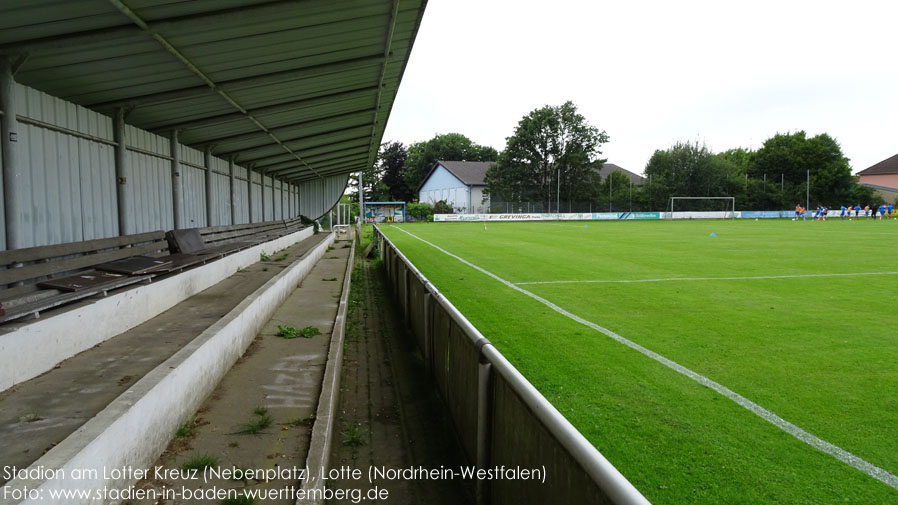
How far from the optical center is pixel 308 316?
28.5 ft

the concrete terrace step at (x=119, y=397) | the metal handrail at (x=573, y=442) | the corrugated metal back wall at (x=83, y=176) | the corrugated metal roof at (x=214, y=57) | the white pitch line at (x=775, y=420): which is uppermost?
the corrugated metal roof at (x=214, y=57)

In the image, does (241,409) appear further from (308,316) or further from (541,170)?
(541,170)

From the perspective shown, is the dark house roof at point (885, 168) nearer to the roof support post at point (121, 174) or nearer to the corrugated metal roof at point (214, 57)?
the corrugated metal roof at point (214, 57)

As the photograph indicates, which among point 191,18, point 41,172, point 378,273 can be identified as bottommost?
point 378,273

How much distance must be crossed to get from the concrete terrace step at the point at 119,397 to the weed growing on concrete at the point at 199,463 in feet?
0.78

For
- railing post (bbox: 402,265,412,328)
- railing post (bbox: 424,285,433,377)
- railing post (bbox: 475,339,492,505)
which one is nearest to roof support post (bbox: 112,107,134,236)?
railing post (bbox: 402,265,412,328)

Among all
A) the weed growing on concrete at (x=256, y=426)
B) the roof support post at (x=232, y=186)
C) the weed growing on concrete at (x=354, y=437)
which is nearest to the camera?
the weed growing on concrete at (x=256, y=426)

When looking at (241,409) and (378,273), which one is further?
(378,273)

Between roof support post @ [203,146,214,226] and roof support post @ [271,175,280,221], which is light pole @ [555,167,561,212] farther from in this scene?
roof support post @ [203,146,214,226]

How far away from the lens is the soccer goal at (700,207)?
61.7m

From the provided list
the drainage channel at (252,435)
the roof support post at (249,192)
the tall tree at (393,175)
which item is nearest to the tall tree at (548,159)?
the tall tree at (393,175)

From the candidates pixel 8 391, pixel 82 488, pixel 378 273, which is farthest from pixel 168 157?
pixel 82 488

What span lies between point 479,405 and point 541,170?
70.9 m

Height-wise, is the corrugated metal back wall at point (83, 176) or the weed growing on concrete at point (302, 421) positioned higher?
the corrugated metal back wall at point (83, 176)
